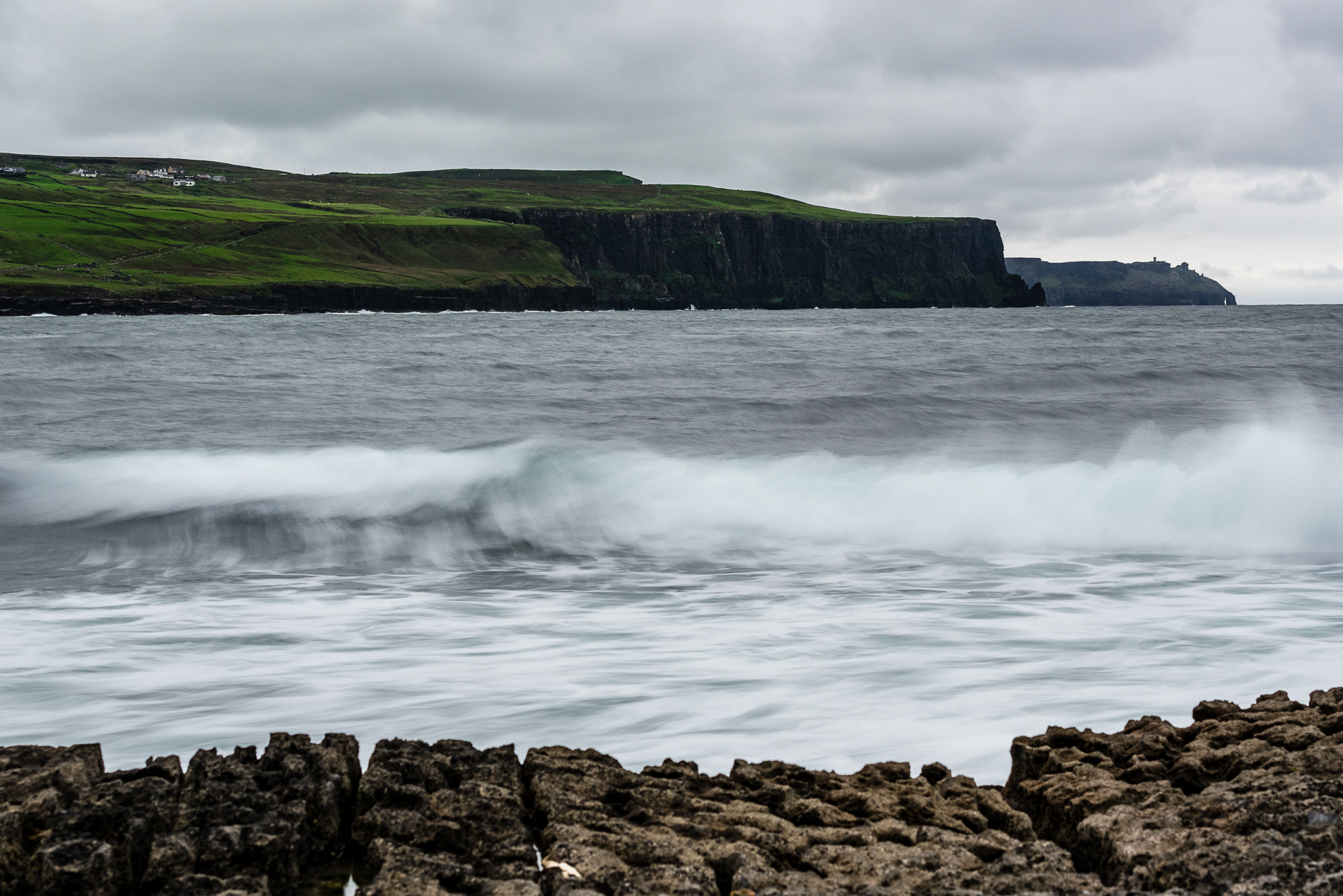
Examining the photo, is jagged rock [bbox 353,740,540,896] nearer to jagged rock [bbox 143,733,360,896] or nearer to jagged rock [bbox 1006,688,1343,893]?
jagged rock [bbox 143,733,360,896]

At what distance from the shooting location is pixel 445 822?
3.39 metres

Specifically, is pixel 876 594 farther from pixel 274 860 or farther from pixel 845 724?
pixel 274 860

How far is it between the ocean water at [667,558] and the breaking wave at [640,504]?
0.21 ft

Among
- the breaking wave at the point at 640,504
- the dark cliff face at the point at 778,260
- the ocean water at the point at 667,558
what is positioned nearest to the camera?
the ocean water at the point at 667,558

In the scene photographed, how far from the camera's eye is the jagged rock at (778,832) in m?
2.98

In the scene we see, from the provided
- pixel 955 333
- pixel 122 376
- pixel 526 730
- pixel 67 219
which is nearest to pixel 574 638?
pixel 526 730

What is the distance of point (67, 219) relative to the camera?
104750mm

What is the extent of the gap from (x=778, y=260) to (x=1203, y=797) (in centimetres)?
16329

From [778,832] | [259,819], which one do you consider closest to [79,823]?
[259,819]

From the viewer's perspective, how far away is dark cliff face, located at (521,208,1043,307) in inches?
5866

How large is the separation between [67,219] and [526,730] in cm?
11853

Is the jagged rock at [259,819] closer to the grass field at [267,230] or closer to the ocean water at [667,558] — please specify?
the ocean water at [667,558]

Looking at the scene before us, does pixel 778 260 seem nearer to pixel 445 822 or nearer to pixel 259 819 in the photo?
pixel 445 822

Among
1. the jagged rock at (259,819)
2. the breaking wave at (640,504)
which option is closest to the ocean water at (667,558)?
the breaking wave at (640,504)
